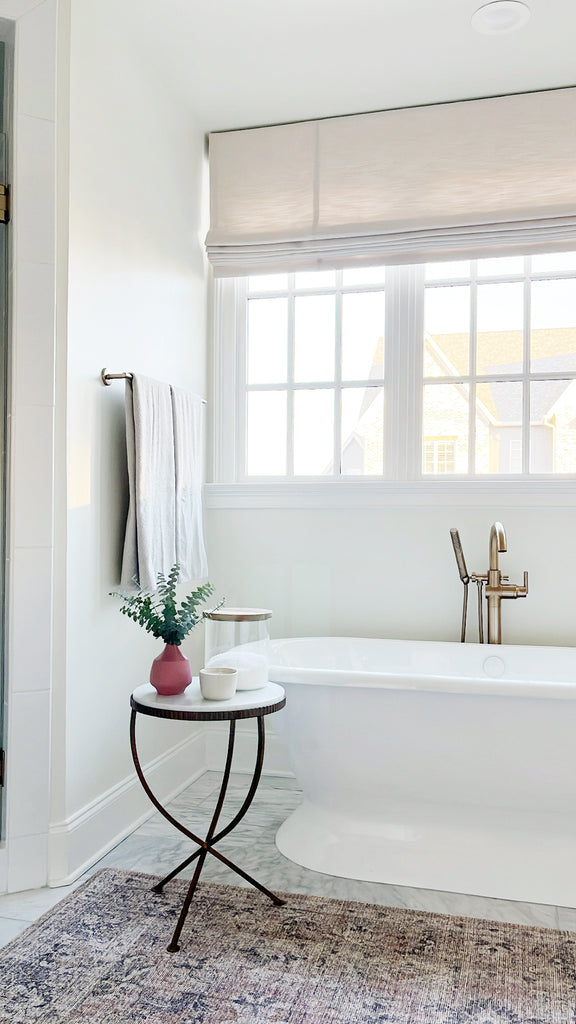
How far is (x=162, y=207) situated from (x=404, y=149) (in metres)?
0.97

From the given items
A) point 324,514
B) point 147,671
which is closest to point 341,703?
point 147,671

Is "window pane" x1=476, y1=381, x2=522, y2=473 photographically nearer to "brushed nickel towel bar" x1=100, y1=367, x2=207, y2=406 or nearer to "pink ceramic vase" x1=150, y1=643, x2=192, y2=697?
"brushed nickel towel bar" x1=100, y1=367, x2=207, y2=406

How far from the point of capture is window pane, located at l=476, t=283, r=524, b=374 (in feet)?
10.3

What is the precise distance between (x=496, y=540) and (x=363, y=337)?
1.00 meters

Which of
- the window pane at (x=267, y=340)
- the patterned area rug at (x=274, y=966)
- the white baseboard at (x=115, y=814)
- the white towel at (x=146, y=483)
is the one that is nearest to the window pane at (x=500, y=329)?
the window pane at (x=267, y=340)

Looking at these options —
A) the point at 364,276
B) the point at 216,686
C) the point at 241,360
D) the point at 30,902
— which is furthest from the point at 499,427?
the point at 30,902

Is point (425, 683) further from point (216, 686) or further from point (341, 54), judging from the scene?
point (341, 54)

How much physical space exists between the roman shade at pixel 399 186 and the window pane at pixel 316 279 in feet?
0.39

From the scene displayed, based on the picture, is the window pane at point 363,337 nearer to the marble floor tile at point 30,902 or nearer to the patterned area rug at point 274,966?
the patterned area rug at point 274,966

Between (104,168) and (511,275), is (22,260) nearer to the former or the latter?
(104,168)

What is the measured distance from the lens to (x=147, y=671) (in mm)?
2834

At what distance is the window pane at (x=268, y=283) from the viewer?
11.0 feet

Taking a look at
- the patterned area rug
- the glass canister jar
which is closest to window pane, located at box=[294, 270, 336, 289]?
the glass canister jar

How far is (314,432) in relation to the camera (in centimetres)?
332
